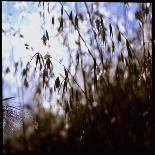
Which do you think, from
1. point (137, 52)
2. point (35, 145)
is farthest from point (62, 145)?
point (137, 52)

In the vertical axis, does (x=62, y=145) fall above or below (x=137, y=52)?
below

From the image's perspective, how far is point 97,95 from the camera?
85.0 inches

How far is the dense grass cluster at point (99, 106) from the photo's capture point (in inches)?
62.9

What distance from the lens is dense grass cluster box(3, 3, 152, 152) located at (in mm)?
1598

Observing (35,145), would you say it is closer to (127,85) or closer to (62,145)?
(62,145)

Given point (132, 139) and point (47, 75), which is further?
point (132, 139)

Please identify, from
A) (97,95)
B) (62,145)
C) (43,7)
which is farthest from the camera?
(62,145)

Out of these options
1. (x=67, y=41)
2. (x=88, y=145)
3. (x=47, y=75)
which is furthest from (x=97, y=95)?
(x=47, y=75)

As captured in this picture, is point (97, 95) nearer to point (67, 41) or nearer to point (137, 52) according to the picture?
point (137, 52)

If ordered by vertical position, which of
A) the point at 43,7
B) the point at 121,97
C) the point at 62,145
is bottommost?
the point at 62,145

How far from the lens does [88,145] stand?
1.99m

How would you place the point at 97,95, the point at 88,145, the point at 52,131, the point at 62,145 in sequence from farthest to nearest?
the point at 52,131, the point at 62,145, the point at 97,95, the point at 88,145

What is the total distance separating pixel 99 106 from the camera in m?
2.07

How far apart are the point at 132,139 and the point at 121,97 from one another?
35cm
